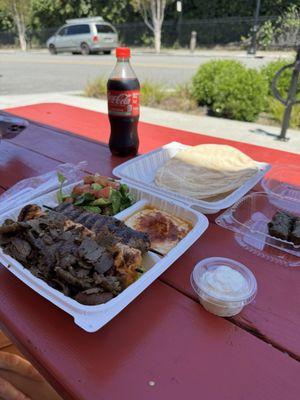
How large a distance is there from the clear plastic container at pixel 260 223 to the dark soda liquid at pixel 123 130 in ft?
2.50

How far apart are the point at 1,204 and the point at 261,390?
3.44 feet

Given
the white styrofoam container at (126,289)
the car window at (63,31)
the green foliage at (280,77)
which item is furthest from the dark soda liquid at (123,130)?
the car window at (63,31)

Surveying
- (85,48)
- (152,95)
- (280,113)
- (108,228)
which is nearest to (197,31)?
(85,48)

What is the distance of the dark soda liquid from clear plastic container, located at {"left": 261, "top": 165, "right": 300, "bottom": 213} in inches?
29.1

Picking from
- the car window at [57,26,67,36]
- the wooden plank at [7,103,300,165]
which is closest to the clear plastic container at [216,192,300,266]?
the wooden plank at [7,103,300,165]

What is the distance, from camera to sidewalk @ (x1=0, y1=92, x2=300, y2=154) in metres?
5.36

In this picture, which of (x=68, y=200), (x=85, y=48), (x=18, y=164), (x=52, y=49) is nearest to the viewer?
(x=68, y=200)

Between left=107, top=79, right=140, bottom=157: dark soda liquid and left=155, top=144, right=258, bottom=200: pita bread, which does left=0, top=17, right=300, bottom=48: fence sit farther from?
left=155, top=144, right=258, bottom=200: pita bread

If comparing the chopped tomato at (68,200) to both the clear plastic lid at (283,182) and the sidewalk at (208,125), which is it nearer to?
the clear plastic lid at (283,182)

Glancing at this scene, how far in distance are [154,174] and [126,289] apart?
0.82 meters

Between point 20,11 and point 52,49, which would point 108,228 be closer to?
point 52,49

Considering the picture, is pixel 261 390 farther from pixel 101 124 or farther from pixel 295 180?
pixel 101 124

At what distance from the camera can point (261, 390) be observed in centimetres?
71

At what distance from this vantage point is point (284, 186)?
5.06 feet
